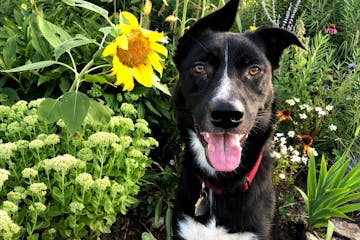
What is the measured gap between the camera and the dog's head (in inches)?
95.2

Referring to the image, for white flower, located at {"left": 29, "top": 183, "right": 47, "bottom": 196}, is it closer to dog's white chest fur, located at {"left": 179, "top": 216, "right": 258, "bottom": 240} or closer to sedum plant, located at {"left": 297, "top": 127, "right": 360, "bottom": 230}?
dog's white chest fur, located at {"left": 179, "top": 216, "right": 258, "bottom": 240}

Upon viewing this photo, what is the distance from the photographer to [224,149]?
2.55 meters

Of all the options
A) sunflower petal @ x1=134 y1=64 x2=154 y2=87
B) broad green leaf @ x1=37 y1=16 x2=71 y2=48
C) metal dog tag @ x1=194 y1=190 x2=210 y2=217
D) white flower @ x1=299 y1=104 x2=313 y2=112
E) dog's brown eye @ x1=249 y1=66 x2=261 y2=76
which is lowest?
white flower @ x1=299 y1=104 x2=313 y2=112

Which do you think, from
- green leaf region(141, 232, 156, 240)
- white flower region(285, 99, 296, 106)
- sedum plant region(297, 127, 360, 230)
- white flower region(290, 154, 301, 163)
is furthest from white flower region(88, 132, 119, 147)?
white flower region(285, 99, 296, 106)

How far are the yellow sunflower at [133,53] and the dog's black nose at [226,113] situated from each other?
525 mm

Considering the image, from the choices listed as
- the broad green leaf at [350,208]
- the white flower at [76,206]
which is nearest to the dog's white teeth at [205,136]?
the white flower at [76,206]

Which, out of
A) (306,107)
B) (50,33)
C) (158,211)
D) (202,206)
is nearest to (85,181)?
(202,206)

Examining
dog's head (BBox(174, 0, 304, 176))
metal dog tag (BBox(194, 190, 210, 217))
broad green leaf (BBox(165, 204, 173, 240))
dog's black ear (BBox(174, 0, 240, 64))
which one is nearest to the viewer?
dog's head (BBox(174, 0, 304, 176))

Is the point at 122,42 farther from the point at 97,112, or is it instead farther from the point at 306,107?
the point at 306,107

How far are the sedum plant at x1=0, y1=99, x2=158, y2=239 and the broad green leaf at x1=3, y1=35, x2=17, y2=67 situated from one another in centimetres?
53

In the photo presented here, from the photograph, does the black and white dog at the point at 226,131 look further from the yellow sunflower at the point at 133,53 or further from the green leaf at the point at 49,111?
the green leaf at the point at 49,111

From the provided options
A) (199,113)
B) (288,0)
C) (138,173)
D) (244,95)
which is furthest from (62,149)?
(288,0)

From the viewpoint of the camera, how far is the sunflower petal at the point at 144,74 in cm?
270

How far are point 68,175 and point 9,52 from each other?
1.10 metres
